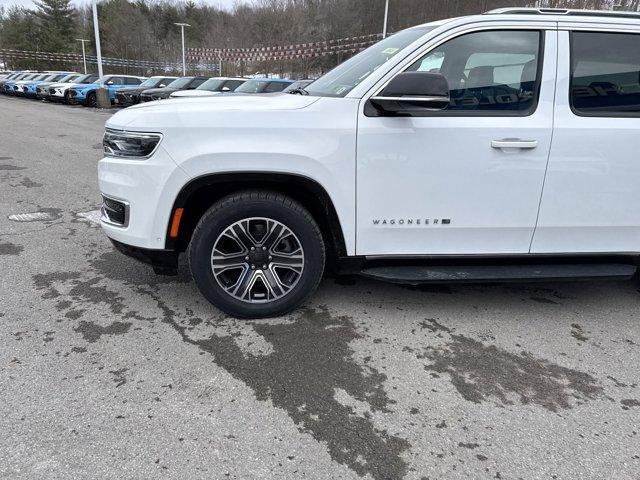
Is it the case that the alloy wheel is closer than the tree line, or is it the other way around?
the alloy wheel

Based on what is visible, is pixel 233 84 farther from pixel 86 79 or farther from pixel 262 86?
pixel 86 79

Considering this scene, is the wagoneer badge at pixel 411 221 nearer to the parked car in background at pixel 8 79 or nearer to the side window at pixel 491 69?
the side window at pixel 491 69

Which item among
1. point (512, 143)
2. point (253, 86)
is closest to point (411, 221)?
point (512, 143)

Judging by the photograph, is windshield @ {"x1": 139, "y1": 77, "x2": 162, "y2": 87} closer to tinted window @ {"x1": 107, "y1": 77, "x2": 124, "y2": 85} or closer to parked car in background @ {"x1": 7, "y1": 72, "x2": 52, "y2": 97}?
tinted window @ {"x1": 107, "y1": 77, "x2": 124, "y2": 85}

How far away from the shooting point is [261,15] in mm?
54281

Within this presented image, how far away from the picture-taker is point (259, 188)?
10.5 feet

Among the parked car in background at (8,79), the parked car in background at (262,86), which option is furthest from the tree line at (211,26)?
the parked car in background at (8,79)

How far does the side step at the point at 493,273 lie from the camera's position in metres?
3.24

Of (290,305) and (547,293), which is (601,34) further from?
(290,305)

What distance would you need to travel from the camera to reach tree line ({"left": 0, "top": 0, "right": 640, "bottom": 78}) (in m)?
39.9

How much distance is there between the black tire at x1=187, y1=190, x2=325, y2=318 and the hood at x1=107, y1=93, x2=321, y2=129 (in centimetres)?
54

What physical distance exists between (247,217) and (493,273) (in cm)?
171

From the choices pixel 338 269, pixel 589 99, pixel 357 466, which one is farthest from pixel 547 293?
pixel 357 466

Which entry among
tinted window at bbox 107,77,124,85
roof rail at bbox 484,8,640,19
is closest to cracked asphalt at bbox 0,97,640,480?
roof rail at bbox 484,8,640,19
